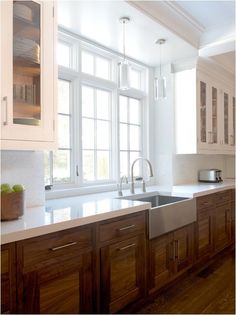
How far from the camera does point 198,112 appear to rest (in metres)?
3.46

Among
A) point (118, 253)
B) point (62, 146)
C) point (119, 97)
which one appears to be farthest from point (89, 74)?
point (118, 253)

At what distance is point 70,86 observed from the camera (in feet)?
8.96

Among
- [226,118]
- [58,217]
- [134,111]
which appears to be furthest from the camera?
[226,118]

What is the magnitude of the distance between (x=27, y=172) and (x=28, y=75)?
26.9 inches

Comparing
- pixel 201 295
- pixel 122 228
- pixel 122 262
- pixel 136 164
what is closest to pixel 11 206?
pixel 122 228

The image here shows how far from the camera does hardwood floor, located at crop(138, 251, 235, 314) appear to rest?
2186 millimetres

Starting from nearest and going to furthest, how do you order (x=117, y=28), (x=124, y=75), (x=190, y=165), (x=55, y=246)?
(x=55, y=246) → (x=124, y=75) → (x=117, y=28) → (x=190, y=165)

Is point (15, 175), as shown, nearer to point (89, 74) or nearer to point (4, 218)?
point (4, 218)

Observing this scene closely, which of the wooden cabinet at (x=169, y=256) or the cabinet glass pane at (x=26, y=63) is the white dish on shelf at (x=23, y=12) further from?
the wooden cabinet at (x=169, y=256)

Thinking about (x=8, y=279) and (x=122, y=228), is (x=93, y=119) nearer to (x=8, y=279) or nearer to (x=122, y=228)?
(x=122, y=228)

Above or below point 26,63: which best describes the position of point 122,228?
below

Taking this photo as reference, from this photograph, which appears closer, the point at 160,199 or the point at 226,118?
the point at 160,199

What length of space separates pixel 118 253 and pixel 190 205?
107cm

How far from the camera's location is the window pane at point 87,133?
113 inches
